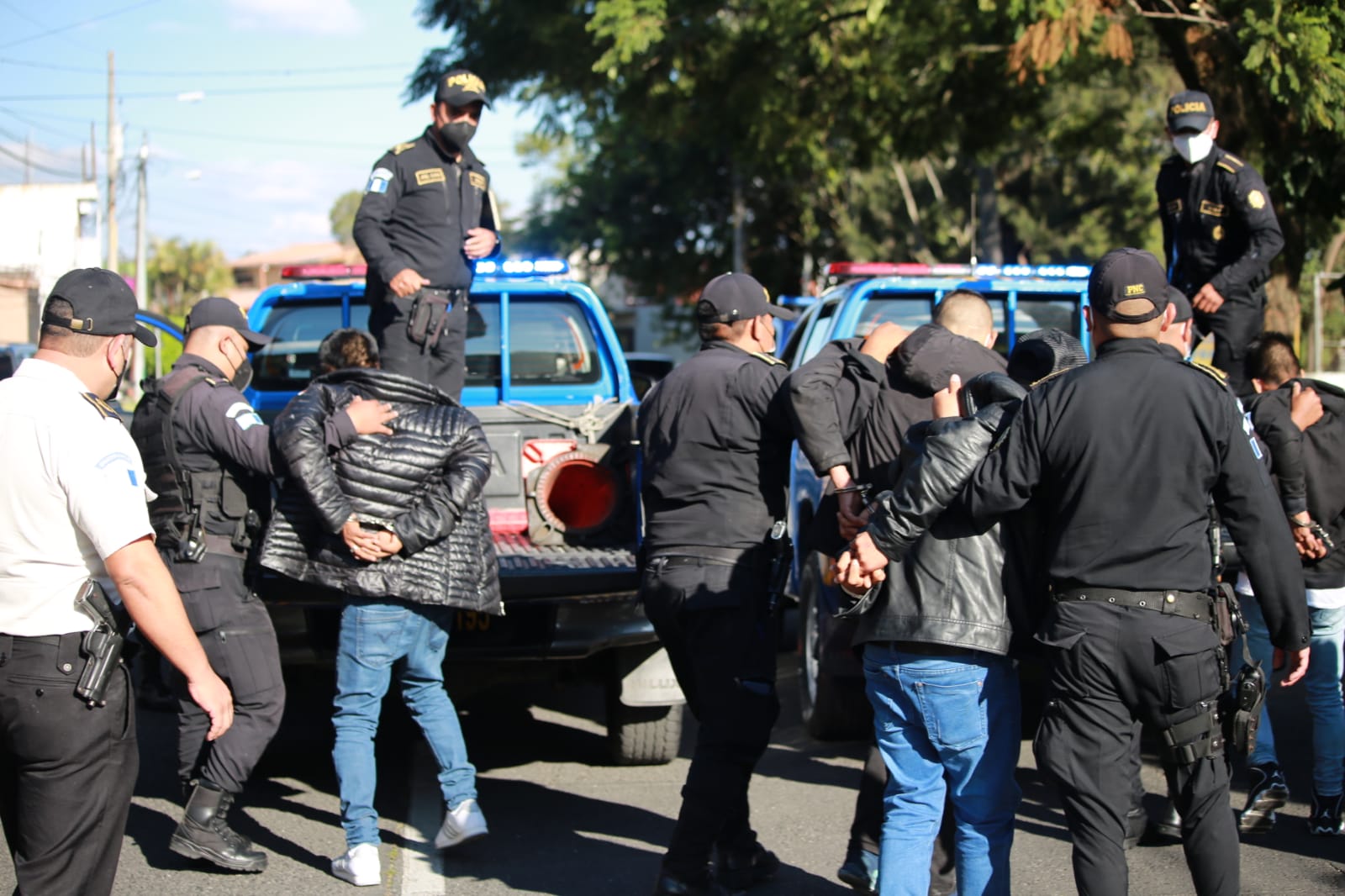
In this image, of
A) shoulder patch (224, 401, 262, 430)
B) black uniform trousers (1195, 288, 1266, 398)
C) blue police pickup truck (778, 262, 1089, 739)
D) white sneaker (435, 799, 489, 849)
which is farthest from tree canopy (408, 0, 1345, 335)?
white sneaker (435, 799, 489, 849)

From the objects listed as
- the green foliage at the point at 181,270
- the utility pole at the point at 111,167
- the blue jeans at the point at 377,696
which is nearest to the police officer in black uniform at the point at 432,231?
the blue jeans at the point at 377,696

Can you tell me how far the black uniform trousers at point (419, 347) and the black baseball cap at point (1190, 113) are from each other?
3.57 m

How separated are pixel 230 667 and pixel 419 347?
196 cm

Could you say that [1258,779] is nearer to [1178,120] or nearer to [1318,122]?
[1178,120]

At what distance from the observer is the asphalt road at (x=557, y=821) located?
4.80 meters

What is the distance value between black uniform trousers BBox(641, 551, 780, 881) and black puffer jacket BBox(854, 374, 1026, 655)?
849mm

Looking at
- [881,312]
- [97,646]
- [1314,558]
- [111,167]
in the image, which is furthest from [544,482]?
[111,167]

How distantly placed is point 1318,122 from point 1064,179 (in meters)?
27.7

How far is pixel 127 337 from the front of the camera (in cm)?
364

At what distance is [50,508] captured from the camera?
10.7 feet

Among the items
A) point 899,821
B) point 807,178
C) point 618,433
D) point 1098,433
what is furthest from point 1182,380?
point 807,178

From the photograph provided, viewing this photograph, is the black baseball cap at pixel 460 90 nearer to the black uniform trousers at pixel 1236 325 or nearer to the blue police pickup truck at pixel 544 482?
the blue police pickup truck at pixel 544 482

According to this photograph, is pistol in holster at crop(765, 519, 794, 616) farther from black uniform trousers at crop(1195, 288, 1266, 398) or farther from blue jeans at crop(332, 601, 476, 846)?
black uniform trousers at crop(1195, 288, 1266, 398)

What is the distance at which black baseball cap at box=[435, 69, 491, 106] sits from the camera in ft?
21.7
